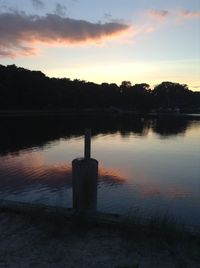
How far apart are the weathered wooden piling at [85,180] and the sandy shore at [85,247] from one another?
0.76 m

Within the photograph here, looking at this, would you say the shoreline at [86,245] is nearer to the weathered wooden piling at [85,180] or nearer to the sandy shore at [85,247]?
the sandy shore at [85,247]

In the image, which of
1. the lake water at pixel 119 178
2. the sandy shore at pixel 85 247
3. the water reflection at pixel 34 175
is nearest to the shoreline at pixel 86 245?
the sandy shore at pixel 85 247

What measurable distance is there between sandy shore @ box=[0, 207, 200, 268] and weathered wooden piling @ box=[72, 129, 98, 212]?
0.76m

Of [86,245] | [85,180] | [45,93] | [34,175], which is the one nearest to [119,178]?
[34,175]

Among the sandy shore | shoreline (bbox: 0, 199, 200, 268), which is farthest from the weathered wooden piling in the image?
the sandy shore

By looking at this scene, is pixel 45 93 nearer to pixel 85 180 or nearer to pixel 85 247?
pixel 85 180

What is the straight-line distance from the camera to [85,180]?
8.29 meters

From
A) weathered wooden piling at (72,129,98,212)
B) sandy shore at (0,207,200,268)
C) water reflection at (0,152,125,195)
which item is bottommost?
water reflection at (0,152,125,195)

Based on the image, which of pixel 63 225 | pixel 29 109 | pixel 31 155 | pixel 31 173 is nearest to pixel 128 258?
pixel 63 225

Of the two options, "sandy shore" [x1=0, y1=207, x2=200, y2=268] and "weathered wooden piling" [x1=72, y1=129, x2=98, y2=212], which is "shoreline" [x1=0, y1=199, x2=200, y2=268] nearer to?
"sandy shore" [x1=0, y1=207, x2=200, y2=268]

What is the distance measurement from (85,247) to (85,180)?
1753mm

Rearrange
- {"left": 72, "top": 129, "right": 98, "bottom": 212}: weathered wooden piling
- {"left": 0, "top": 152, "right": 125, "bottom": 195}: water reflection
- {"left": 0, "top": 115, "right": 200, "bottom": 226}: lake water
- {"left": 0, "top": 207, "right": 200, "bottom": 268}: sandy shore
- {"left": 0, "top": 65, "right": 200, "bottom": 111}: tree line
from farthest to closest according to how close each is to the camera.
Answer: {"left": 0, "top": 65, "right": 200, "bottom": 111}: tree line
{"left": 0, "top": 152, "right": 125, "bottom": 195}: water reflection
{"left": 0, "top": 115, "right": 200, "bottom": 226}: lake water
{"left": 72, "top": 129, "right": 98, "bottom": 212}: weathered wooden piling
{"left": 0, "top": 207, "right": 200, "bottom": 268}: sandy shore

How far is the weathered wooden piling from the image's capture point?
8.23 m

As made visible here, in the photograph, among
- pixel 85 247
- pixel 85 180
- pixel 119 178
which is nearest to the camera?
pixel 85 247
